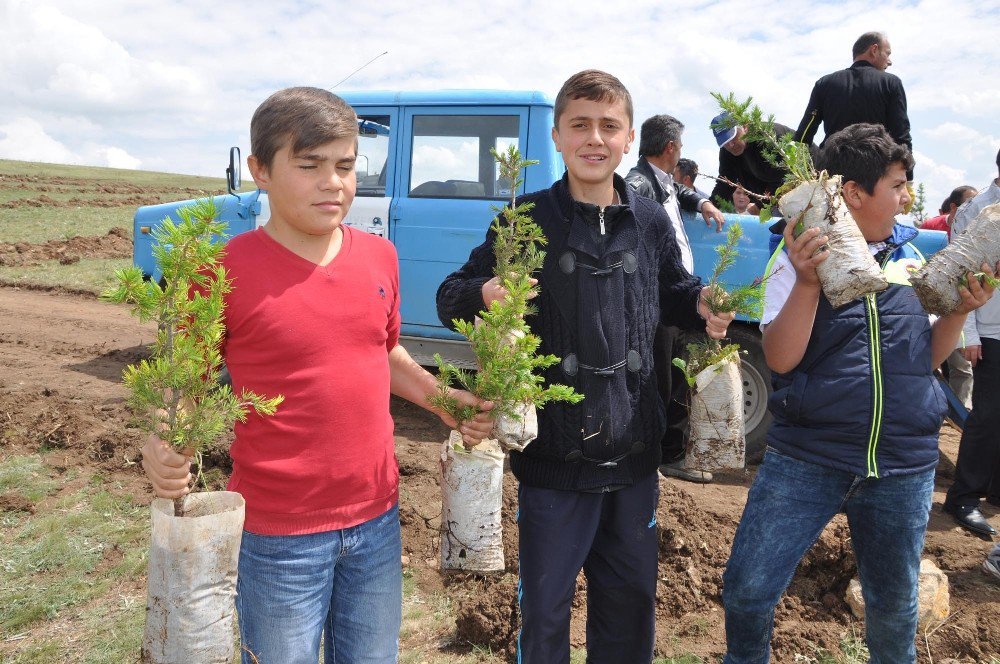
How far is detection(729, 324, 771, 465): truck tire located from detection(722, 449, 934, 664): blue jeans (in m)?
2.84

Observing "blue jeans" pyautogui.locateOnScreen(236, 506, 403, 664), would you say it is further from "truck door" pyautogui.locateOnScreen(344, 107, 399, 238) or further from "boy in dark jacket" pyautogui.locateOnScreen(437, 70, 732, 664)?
"truck door" pyautogui.locateOnScreen(344, 107, 399, 238)

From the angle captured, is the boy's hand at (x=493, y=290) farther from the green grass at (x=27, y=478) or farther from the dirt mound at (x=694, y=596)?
the green grass at (x=27, y=478)

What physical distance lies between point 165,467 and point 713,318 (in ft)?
4.87

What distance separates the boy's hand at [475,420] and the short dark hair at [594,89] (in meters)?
0.89

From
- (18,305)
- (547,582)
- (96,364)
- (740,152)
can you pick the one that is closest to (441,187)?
(740,152)

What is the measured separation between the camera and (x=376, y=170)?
5.66 metres

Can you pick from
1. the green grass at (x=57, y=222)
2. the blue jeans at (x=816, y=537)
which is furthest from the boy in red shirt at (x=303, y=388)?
the green grass at (x=57, y=222)

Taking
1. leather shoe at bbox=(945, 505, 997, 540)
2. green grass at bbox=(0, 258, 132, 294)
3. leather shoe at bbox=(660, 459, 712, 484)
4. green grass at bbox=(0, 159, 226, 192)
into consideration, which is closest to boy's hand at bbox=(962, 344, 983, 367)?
leather shoe at bbox=(945, 505, 997, 540)

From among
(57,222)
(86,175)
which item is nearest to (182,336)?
(57,222)

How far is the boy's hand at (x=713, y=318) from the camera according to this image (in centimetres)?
215

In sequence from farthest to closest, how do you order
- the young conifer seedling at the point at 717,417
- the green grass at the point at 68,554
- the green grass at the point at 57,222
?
the green grass at the point at 57,222
the green grass at the point at 68,554
the young conifer seedling at the point at 717,417

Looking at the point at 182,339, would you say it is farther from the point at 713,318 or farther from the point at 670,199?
the point at 670,199

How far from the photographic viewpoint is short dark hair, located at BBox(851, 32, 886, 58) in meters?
4.77

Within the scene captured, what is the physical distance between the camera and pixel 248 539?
→ 1.77m
